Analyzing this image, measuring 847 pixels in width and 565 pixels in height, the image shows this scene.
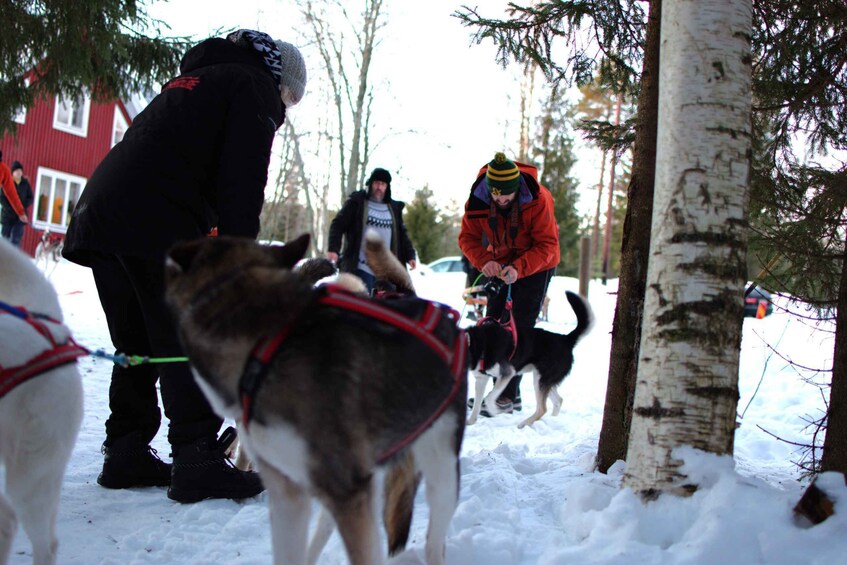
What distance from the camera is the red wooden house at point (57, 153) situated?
23516 millimetres

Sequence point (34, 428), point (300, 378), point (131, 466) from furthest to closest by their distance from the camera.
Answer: point (131, 466)
point (34, 428)
point (300, 378)

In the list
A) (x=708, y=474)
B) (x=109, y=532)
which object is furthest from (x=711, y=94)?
(x=109, y=532)

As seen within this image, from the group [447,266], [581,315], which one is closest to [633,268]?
[581,315]

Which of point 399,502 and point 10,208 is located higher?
point 10,208

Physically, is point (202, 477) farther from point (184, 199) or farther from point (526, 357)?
point (526, 357)

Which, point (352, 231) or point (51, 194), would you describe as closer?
point (352, 231)

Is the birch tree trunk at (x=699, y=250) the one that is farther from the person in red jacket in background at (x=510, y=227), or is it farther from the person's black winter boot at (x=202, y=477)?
the person in red jacket in background at (x=510, y=227)

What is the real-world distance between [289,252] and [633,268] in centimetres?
239

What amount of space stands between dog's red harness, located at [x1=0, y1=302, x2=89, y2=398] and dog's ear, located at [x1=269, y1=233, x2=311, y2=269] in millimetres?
834

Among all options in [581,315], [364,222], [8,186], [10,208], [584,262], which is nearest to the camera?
[581,315]

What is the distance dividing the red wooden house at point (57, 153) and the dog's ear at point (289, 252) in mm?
A: 23927

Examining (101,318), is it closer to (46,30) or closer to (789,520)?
(46,30)

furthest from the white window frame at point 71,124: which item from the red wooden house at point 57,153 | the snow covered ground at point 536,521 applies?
the snow covered ground at point 536,521

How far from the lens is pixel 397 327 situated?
194cm
